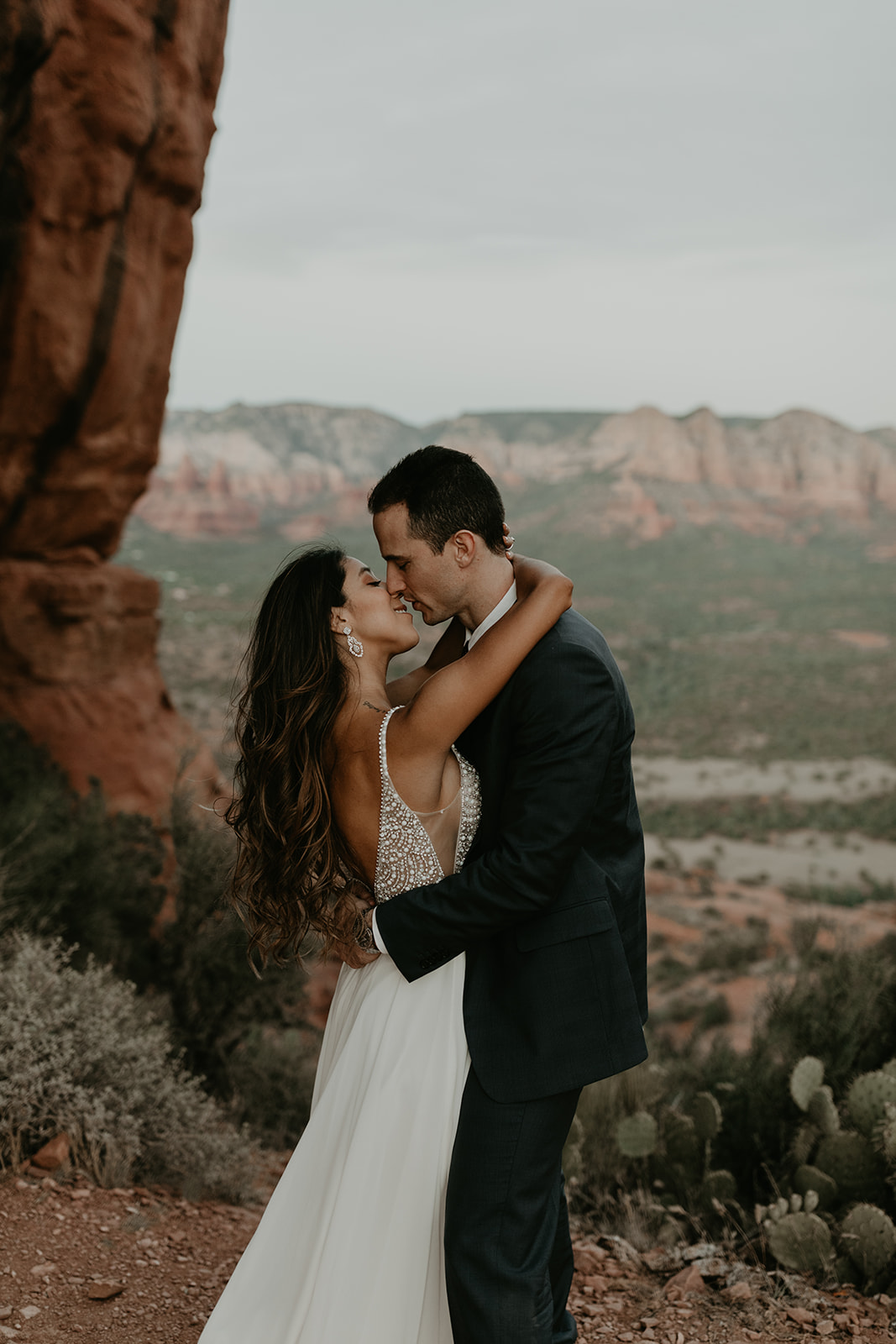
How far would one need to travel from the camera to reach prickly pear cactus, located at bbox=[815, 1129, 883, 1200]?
12.6ft

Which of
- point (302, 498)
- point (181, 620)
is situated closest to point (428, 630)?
point (181, 620)

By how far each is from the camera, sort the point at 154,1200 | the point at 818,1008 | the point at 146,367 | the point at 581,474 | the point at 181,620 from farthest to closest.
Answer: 1. the point at 581,474
2. the point at 181,620
3. the point at 146,367
4. the point at 818,1008
5. the point at 154,1200

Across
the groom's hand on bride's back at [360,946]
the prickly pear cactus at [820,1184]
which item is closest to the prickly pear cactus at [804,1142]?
the prickly pear cactus at [820,1184]

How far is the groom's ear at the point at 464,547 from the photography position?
7.46 ft

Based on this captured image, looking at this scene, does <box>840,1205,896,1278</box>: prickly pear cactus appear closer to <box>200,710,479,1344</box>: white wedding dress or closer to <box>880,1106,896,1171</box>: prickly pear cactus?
<box>880,1106,896,1171</box>: prickly pear cactus

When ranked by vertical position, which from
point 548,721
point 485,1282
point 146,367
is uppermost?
point 146,367

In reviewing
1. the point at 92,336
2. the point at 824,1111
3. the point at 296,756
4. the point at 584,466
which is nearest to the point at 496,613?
the point at 296,756

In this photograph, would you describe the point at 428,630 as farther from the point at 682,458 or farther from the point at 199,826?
the point at 682,458

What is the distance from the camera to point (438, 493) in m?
2.26

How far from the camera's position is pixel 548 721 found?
2.02 meters

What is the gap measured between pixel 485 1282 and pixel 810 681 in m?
42.8

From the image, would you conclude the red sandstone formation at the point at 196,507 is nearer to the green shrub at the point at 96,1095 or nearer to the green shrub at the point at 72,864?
the green shrub at the point at 72,864

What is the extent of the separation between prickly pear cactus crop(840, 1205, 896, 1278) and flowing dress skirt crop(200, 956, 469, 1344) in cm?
193

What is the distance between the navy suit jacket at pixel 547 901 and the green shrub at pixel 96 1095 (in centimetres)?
247
